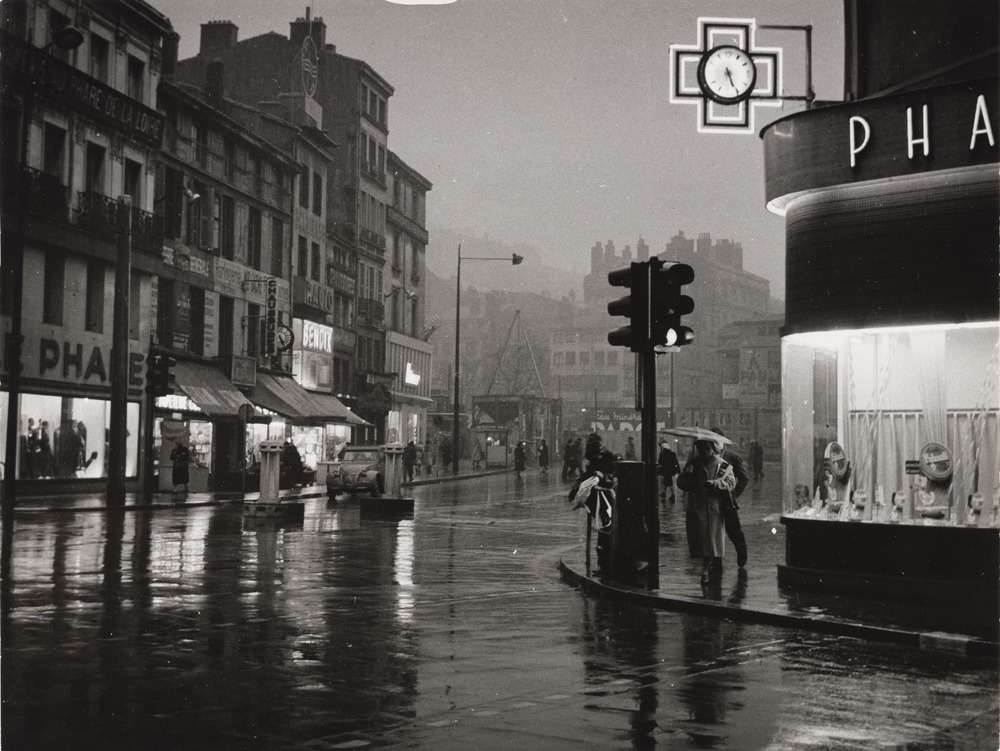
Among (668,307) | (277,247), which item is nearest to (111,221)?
(277,247)

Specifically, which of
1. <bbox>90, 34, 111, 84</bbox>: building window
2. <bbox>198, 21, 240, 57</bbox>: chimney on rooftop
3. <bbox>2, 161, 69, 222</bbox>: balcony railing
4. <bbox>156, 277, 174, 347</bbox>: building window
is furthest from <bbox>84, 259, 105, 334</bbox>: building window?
<bbox>198, 21, 240, 57</bbox>: chimney on rooftop

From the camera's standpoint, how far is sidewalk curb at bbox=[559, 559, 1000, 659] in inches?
412

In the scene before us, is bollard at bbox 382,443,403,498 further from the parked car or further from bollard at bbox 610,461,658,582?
bollard at bbox 610,461,658,582

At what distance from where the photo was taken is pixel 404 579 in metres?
15.8

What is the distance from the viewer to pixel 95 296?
38.4 m

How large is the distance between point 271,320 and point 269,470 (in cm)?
2223

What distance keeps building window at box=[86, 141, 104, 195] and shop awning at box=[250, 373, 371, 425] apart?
11723 millimetres

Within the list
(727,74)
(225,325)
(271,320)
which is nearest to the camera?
(727,74)

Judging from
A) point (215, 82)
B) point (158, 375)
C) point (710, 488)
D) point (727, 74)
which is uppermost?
point (215, 82)

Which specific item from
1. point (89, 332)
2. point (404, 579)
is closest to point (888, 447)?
point (404, 579)

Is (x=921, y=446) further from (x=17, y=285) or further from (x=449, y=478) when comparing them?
(x=449, y=478)

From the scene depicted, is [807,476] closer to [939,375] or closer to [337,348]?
[939,375]

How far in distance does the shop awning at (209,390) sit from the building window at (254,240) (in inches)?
261

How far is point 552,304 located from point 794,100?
6919 inches
